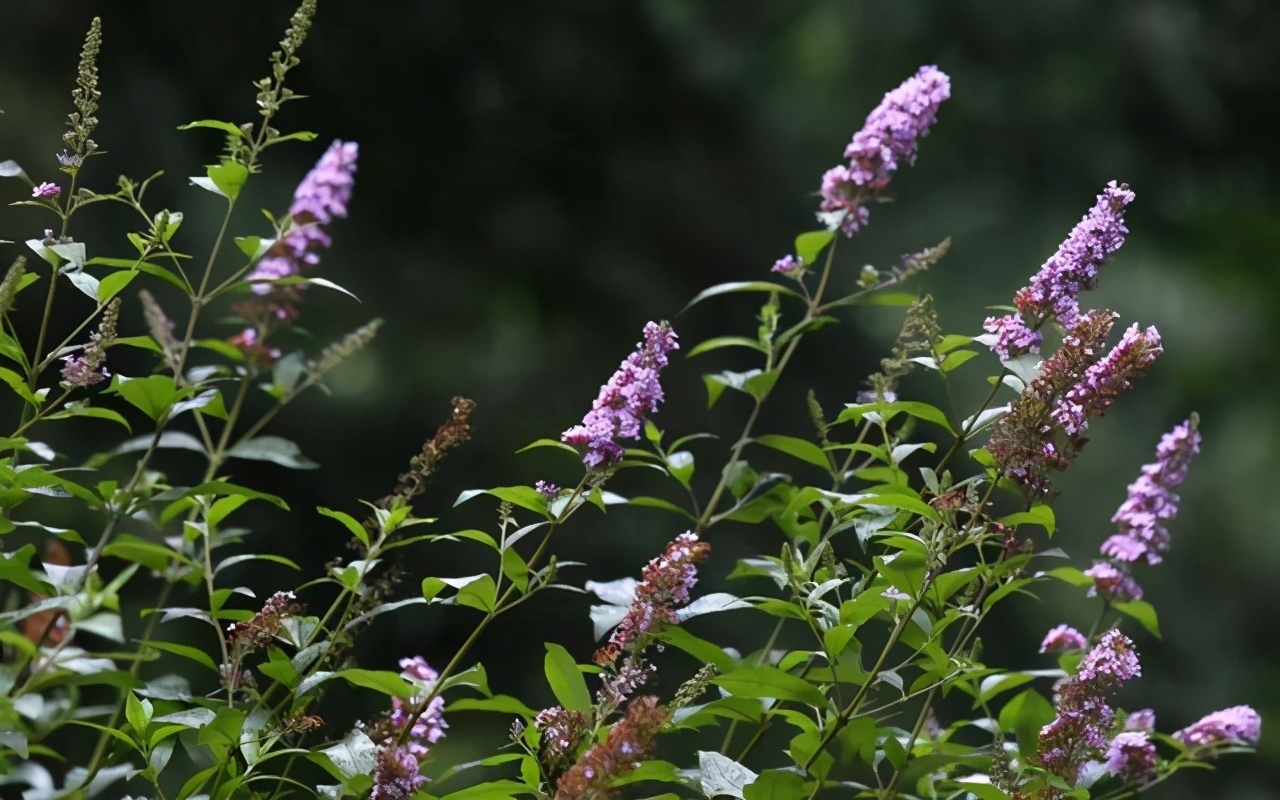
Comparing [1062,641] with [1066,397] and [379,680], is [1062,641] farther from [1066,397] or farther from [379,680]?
[379,680]

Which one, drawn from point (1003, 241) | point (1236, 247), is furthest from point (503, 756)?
point (1236, 247)

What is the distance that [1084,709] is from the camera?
121cm

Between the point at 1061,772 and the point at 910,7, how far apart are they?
4.01 m

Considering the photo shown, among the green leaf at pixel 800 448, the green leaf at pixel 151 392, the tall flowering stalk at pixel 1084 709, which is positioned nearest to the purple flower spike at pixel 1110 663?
the tall flowering stalk at pixel 1084 709

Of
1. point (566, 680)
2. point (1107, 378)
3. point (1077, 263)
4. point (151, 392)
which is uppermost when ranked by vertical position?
point (1077, 263)

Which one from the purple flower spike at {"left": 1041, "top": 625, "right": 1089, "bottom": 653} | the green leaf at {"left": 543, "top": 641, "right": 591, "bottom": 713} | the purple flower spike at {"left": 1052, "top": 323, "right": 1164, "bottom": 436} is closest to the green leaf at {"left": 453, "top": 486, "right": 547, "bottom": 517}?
the green leaf at {"left": 543, "top": 641, "right": 591, "bottom": 713}

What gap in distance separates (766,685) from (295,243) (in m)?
0.56

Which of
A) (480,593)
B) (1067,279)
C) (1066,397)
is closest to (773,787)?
(480,593)

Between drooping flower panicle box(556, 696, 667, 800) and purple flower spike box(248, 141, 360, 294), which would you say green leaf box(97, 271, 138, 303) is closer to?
purple flower spike box(248, 141, 360, 294)

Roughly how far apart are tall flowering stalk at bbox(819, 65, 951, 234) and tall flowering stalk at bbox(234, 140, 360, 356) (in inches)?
22.5

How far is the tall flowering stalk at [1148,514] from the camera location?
1469 millimetres

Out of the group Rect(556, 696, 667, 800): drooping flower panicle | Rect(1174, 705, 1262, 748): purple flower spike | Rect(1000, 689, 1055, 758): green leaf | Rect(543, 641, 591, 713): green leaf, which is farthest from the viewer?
Rect(1174, 705, 1262, 748): purple flower spike

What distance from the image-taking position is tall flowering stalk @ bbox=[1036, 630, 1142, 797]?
47.4 inches

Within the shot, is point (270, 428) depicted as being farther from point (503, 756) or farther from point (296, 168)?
point (503, 756)
